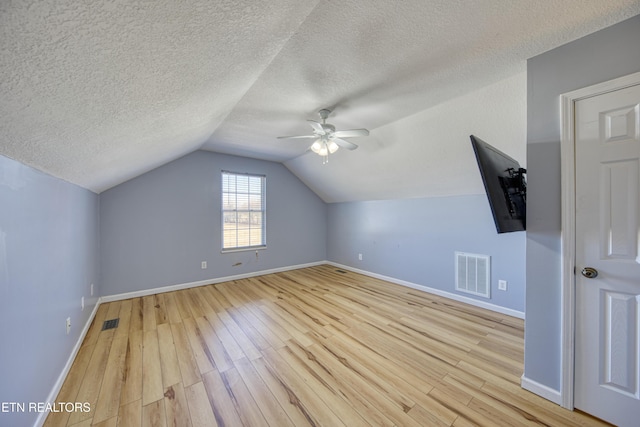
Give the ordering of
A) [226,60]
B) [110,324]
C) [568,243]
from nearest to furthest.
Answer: [226,60] < [568,243] < [110,324]

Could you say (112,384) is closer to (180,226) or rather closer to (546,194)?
(180,226)

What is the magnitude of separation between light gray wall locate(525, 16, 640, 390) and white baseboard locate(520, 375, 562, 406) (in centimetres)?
3

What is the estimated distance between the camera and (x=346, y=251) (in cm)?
520

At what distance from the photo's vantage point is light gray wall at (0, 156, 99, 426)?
3.59 ft

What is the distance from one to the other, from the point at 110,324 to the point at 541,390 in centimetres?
410

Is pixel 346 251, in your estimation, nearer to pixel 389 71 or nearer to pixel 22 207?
pixel 389 71

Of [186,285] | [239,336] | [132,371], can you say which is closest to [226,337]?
[239,336]

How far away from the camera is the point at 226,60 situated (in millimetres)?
1239

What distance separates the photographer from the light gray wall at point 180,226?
133 inches

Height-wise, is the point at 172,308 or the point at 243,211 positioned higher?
the point at 243,211

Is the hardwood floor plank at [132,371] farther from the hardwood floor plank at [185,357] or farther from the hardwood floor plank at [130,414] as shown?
the hardwood floor plank at [185,357]

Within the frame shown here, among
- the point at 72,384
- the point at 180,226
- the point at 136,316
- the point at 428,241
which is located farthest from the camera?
the point at 180,226

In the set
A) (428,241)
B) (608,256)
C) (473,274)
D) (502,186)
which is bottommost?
(473,274)

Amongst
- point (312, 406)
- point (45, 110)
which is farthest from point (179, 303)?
point (45, 110)
